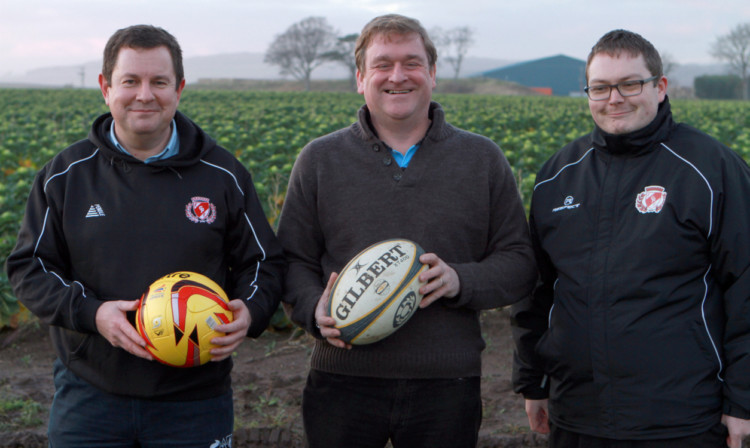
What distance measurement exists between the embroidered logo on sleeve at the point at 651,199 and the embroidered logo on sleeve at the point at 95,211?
2090 millimetres

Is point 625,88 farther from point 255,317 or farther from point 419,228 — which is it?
point 255,317

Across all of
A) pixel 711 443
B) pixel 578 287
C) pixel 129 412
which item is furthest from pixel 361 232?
pixel 711 443

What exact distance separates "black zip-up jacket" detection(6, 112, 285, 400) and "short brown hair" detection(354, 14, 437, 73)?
78 cm

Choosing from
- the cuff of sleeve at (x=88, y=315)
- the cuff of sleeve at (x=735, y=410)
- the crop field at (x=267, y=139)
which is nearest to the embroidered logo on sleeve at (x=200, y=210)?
the cuff of sleeve at (x=88, y=315)

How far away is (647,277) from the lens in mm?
3002

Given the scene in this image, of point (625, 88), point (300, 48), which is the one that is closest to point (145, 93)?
A: point (625, 88)

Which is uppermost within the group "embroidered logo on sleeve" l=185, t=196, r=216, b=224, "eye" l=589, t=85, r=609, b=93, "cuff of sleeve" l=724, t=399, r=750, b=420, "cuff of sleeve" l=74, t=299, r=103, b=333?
"eye" l=589, t=85, r=609, b=93

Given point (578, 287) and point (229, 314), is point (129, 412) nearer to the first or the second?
point (229, 314)

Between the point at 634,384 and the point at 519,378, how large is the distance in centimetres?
64

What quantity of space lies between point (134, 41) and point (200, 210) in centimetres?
70

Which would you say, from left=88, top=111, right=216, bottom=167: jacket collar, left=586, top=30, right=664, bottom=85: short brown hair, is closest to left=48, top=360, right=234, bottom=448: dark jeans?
left=88, top=111, right=216, bottom=167: jacket collar

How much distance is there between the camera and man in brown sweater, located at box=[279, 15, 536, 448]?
125 inches

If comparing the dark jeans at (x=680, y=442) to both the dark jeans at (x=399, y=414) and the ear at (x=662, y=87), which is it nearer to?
the dark jeans at (x=399, y=414)

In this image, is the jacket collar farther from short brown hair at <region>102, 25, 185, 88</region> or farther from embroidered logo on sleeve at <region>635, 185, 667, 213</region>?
embroidered logo on sleeve at <region>635, 185, 667, 213</region>
